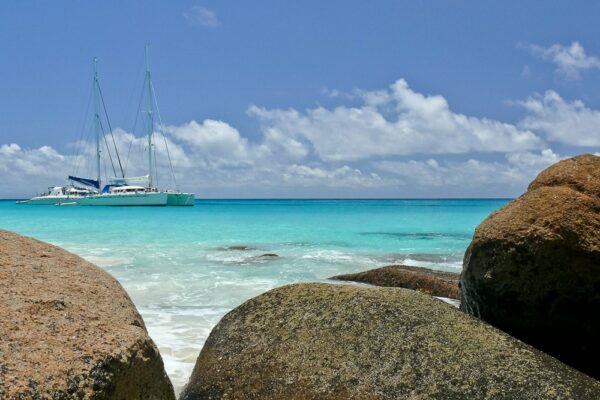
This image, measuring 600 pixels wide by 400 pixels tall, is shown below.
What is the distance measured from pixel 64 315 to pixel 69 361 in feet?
1.64

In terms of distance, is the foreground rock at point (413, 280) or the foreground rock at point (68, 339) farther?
the foreground rock at point (413, 280)

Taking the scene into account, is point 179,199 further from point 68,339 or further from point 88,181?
point 68,339

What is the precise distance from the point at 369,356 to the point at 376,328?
251mm

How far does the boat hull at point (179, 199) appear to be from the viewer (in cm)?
8106

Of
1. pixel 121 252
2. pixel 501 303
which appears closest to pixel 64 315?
pixel 501 303

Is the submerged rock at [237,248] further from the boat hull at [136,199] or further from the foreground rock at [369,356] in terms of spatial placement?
the boat hull at [136,199]

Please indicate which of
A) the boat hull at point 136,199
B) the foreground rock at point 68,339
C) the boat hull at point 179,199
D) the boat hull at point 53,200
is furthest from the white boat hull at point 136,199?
the foreground rock at point 68,339

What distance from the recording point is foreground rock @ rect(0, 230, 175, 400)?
2727mm

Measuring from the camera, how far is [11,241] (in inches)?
170

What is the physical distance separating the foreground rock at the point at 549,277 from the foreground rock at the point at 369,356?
1.53 feet

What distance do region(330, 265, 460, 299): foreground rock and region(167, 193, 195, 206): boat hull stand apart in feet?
231

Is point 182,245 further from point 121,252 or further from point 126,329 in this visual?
point 126,329

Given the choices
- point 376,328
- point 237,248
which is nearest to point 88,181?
point 237,248

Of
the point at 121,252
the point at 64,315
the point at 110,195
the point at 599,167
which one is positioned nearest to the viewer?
the point at 64,315
